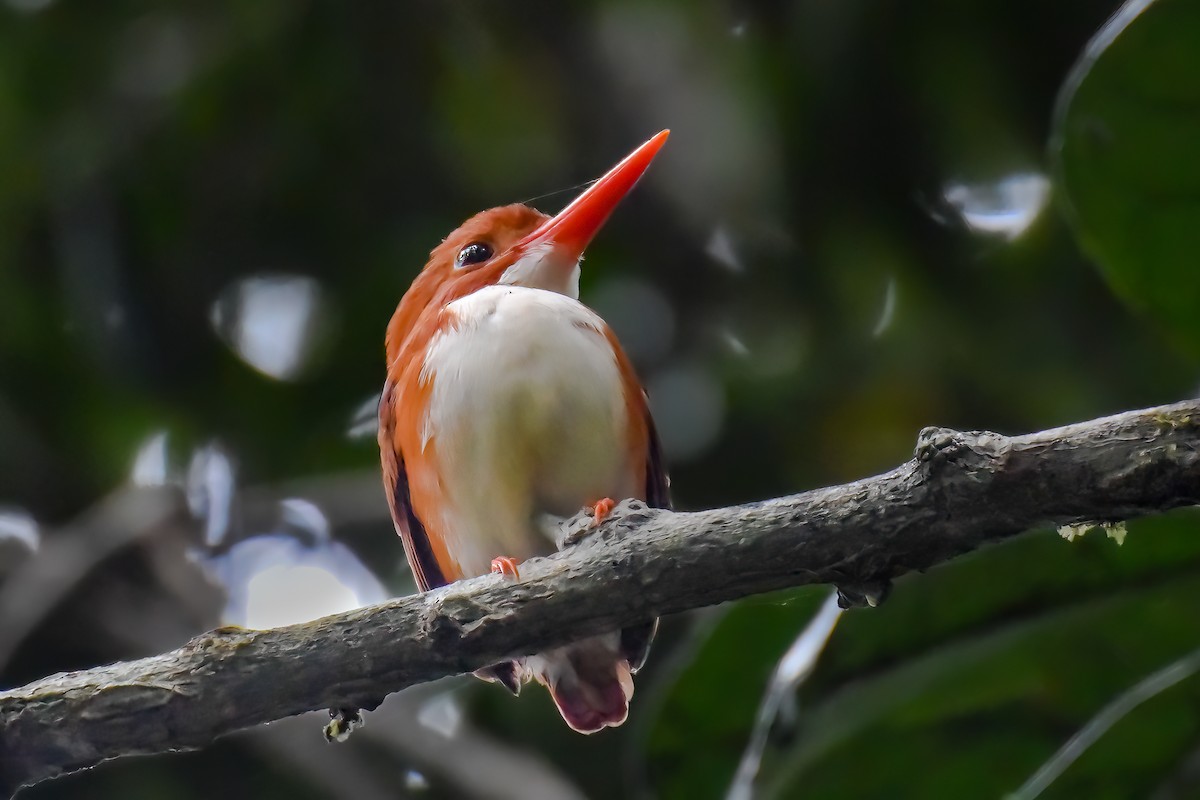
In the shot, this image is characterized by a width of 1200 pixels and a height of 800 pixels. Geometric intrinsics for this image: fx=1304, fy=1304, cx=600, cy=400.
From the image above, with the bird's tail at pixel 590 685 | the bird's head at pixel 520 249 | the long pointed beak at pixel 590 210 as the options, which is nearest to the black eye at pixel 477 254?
the bird's head at pixel 520 249

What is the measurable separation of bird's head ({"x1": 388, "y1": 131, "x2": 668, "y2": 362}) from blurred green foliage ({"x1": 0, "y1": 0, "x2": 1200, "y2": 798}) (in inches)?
17.7

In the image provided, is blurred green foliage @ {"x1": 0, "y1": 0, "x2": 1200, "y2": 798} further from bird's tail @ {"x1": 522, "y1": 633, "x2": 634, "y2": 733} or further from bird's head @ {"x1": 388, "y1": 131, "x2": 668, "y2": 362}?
bird's head @ {"x1": 388, "y1": 131, "x2": 668, "y2": 362}

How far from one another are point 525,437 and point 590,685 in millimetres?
519

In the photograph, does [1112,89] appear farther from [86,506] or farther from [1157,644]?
[86,506]

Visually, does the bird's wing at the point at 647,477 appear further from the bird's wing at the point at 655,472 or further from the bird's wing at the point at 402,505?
the bird's wing at the point at 402,505

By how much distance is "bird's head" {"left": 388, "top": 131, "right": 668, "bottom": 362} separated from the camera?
2.40 meters

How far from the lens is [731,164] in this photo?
116 inches

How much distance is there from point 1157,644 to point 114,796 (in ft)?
8.49

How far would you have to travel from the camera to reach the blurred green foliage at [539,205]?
285 centimetres

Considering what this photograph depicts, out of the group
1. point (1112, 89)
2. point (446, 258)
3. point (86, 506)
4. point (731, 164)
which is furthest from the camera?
point (86, 506)

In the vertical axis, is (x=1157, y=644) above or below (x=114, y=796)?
above

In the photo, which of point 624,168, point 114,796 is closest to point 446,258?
point 624,168

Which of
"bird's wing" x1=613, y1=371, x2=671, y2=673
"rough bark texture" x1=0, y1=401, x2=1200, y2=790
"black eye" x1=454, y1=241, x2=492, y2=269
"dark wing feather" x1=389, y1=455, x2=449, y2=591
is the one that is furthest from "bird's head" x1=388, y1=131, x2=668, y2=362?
"rough bark texture" x1=0, y1=401, x2=1200, y2=790

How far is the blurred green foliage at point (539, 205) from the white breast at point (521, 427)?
584mm
